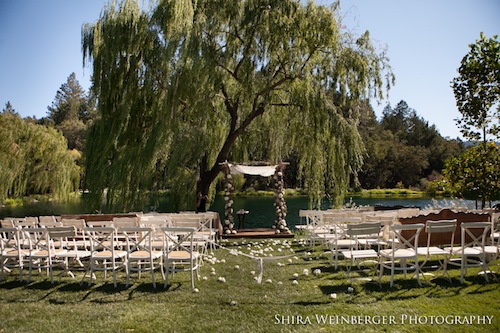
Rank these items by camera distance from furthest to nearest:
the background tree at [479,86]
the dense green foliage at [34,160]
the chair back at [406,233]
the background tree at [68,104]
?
the background tree at [68,104] → the dense green foliage at [34,160] → the background tree at [479,86] → the chair back at [406,233]

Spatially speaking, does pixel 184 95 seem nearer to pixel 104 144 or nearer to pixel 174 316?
pixel 104 144

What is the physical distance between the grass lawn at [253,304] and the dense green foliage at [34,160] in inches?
619

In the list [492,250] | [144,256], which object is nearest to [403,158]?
[492,250]

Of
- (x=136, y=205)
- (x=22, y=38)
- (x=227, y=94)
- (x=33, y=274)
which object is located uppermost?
(x=22, y=38)

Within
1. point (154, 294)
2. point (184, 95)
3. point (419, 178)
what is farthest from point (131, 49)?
point (419, 178)

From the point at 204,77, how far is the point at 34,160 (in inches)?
550

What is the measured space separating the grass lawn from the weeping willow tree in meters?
6.16

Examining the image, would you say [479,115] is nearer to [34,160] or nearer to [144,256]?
[144,256]

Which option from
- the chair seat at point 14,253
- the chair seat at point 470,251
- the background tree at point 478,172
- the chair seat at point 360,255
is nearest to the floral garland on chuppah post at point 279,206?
Result: the background tree at point 478,172

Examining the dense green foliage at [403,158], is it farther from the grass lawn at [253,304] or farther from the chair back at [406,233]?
the grass lawn at [253,304]

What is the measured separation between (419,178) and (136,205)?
43.0 meters

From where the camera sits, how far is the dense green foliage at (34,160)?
794 inches

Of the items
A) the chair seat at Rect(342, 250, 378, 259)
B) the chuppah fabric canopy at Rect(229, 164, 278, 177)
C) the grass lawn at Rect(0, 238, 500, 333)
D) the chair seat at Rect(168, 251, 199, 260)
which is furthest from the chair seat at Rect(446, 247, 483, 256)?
the chuppah fabric canopy at Rect(229, 164, 278, 177)

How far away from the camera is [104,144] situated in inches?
482
